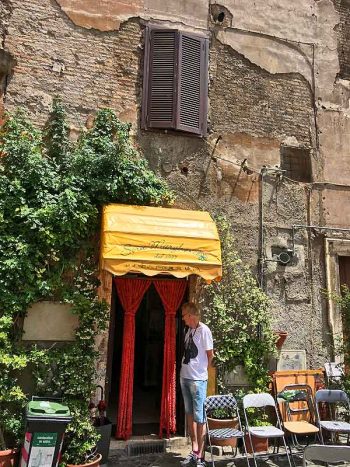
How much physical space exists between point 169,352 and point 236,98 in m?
4.74

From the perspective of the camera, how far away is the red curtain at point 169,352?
6.50 metres

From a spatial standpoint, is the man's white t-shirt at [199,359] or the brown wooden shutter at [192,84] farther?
the brown wooden shutter at [192,84]

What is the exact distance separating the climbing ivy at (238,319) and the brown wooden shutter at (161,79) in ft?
6.87

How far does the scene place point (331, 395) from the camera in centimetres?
634

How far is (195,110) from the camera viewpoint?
25.1ft

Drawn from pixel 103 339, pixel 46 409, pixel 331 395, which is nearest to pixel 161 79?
pixel 103 339

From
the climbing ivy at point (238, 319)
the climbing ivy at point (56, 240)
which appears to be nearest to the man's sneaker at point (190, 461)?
the climbing ivy at point (56, 240)

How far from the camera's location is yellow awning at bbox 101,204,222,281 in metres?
5.75

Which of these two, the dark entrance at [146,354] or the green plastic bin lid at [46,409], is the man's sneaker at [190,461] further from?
the dark entrance at [146,354]

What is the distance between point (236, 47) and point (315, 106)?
1934 mm

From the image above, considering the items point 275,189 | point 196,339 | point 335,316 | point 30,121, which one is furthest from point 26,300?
point 335,316

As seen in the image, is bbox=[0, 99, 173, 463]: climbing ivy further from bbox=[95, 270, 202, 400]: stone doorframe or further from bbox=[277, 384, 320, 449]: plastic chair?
bbox=[277, 384, 320, 449]: plastic chair

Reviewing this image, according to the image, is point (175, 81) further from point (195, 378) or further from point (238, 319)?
point (195, 378)

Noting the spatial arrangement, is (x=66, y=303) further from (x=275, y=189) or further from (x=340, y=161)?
(x=340, y=161)
